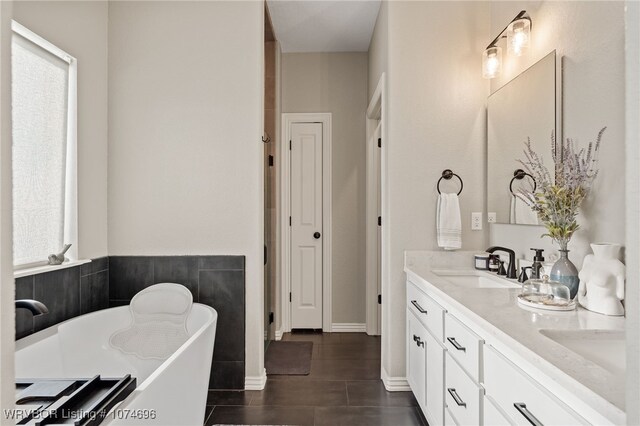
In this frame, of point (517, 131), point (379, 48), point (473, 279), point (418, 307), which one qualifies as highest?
point (379, 48)

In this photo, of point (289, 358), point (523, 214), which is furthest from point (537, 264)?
point (289, 358)

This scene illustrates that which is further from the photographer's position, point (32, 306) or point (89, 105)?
point (89, 105)

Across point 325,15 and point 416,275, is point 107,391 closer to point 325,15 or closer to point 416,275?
point 416,275

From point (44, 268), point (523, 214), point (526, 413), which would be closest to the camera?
point (526, 413)

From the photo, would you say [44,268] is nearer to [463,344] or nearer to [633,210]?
[463,344]

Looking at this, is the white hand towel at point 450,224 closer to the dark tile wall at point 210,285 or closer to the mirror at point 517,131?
the mirror at point 517,131

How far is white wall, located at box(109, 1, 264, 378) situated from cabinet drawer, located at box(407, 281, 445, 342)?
42.5 inches

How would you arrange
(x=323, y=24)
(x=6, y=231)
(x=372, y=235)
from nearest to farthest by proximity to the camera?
(x=6, y=231)
(x=323, y=24)
(x=372, y=235)

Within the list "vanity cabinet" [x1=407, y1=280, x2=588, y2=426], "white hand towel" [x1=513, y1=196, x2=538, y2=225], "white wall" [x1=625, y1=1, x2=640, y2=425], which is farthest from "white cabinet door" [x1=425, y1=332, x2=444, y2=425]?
"white wall" [x1=625, y1=1, x2=640, y2=425]

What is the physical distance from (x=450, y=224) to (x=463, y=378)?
46.4 inches

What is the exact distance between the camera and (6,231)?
0.41m

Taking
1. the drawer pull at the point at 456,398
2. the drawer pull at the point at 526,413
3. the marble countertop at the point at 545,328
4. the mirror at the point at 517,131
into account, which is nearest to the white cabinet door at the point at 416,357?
the marble countertop at the point at 545,328

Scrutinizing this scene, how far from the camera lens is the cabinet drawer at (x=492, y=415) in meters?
1.21

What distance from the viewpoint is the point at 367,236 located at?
392cm
